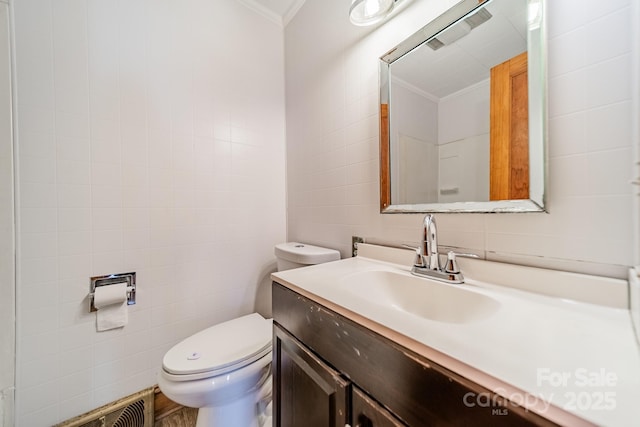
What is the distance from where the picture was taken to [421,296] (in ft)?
2.25

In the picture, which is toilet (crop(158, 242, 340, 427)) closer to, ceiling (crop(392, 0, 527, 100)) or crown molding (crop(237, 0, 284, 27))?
ceiling (crop(392, 0, 527, 100))

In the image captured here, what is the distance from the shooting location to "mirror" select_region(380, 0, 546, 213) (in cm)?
59

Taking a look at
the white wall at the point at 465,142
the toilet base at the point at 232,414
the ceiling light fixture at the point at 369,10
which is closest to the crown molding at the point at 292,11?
the ceiling light fixture at the point at 369,10

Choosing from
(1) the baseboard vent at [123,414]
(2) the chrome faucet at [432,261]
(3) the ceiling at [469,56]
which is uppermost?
(3) the ceiling at [469,56]

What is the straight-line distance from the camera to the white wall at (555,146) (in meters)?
0.49

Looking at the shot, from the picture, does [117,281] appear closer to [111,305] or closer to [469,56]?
[111,305]

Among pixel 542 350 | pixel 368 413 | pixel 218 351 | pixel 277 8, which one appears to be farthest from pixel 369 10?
pixel 218 351

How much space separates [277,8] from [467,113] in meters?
1.47

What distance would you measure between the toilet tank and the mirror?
348mm

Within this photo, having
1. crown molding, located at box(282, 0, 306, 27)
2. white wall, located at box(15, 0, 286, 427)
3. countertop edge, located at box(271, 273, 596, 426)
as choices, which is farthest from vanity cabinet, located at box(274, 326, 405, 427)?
crown molding, located at box(282, 0, 306, 27)

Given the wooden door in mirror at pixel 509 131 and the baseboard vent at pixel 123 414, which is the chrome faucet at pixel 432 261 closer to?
the wooden door in mirror at pixel 509 131

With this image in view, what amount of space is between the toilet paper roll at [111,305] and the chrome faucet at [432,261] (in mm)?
1269

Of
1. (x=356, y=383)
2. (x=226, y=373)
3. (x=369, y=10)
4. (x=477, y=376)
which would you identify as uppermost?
(x=369, y=10)

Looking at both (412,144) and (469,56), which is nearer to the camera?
(469,56)
